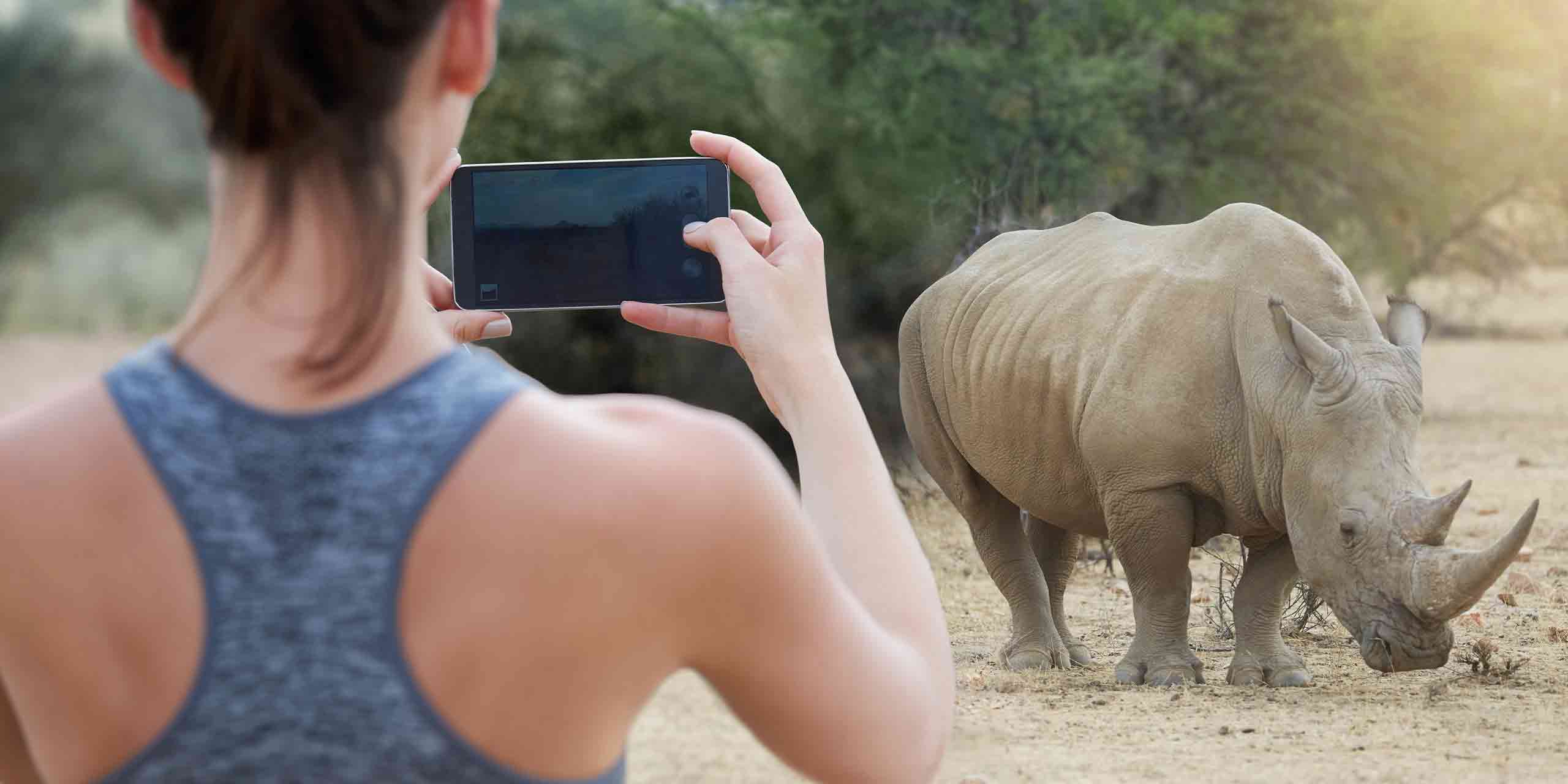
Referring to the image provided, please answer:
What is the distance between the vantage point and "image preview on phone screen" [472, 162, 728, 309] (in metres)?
2.44

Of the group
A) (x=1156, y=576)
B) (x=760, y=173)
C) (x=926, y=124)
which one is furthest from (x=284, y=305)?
(x=926, y=124)

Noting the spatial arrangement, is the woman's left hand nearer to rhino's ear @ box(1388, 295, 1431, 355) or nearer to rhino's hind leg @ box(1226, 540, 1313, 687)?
rhino's ear @ box(1388, 295, 1431, 355)

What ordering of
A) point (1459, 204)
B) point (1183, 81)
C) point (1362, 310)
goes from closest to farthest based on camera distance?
1. point (1362, 310)
2. point (1183, 81)
3. point (1459, 204)

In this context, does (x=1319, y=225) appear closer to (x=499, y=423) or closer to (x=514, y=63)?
(x=514, y=63)

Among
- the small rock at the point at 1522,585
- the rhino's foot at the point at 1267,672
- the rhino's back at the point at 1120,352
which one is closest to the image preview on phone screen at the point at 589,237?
the rhino's back at the point at 1120,352

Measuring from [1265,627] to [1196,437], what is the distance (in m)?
0.75

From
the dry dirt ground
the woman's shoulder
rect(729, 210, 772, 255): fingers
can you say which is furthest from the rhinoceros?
the woman's shoulder

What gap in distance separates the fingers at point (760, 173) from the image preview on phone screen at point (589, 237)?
72 centimetres

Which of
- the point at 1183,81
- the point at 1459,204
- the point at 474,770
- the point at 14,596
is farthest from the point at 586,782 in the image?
the point at 1459,204

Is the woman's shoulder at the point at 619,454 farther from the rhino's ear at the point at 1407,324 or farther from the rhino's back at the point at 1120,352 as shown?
the rhino's ear at the point at 1407,324

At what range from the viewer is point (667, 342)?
416 inches

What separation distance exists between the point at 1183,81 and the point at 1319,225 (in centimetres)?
173

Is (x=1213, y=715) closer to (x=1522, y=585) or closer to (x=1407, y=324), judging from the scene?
(x=1407, y=324)

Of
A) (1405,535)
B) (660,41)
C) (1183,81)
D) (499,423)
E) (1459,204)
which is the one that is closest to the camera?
(499,423)
